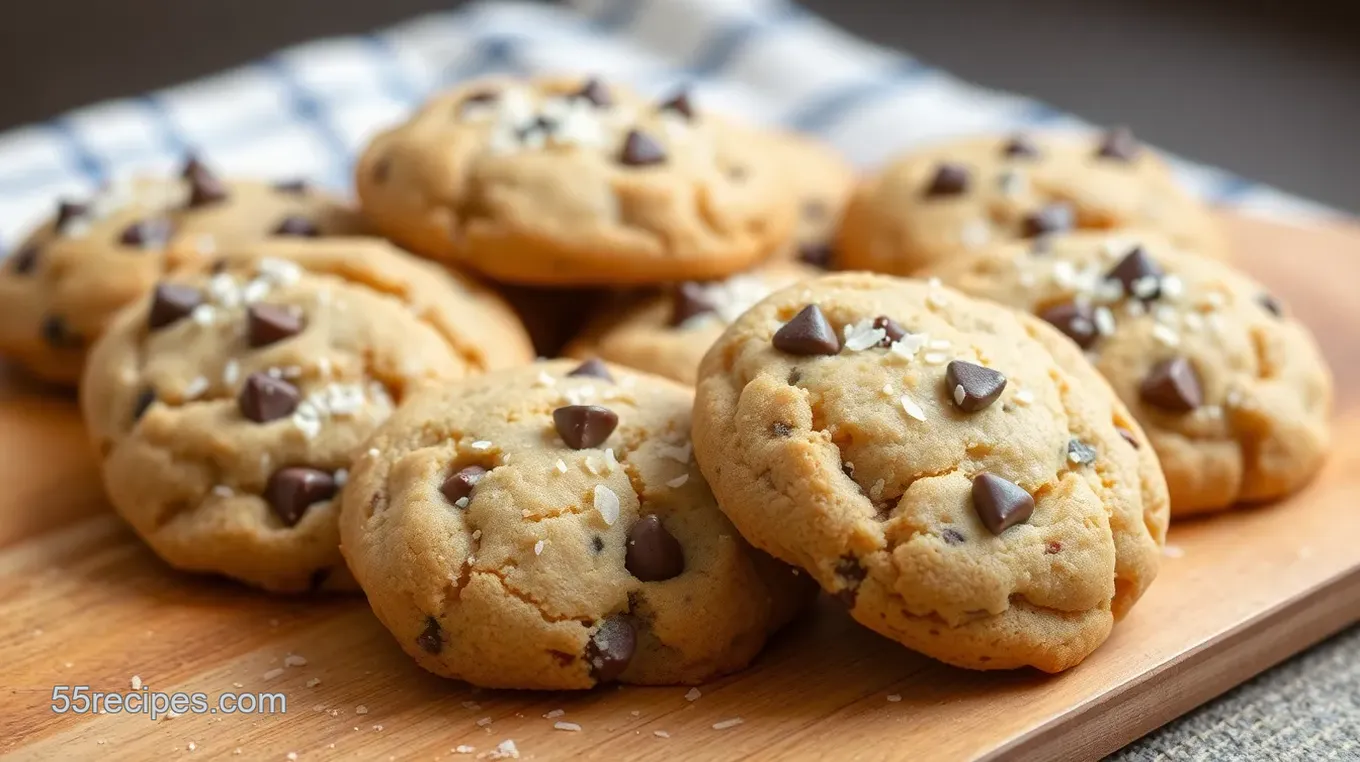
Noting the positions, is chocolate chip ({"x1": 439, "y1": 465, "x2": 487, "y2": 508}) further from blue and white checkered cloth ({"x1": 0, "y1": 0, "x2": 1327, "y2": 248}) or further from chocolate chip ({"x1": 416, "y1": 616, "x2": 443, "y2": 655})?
blue and white checkered cloth ({"x1": 0, "y1": 0, "x2": 1327, "y2": 248})

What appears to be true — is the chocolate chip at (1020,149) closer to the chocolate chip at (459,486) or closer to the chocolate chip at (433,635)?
the chocolate chip at (459,486)

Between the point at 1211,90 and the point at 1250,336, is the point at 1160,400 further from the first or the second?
the point at 1211,90

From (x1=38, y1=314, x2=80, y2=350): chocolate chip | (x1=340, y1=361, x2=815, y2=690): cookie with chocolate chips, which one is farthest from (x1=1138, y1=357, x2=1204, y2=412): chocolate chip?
(x1=38, y1=314, x2=80, y2=350): chocolate chip

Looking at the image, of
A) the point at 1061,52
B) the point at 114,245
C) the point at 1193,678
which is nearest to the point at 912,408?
the point at 1193,678

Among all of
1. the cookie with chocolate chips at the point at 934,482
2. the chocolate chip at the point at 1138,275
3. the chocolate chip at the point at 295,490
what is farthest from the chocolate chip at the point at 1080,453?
the chocolate chip at the point at 295,490

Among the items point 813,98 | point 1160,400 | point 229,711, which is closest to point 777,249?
point 1160,400

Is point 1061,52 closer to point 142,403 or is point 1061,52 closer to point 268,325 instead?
point 268,325
